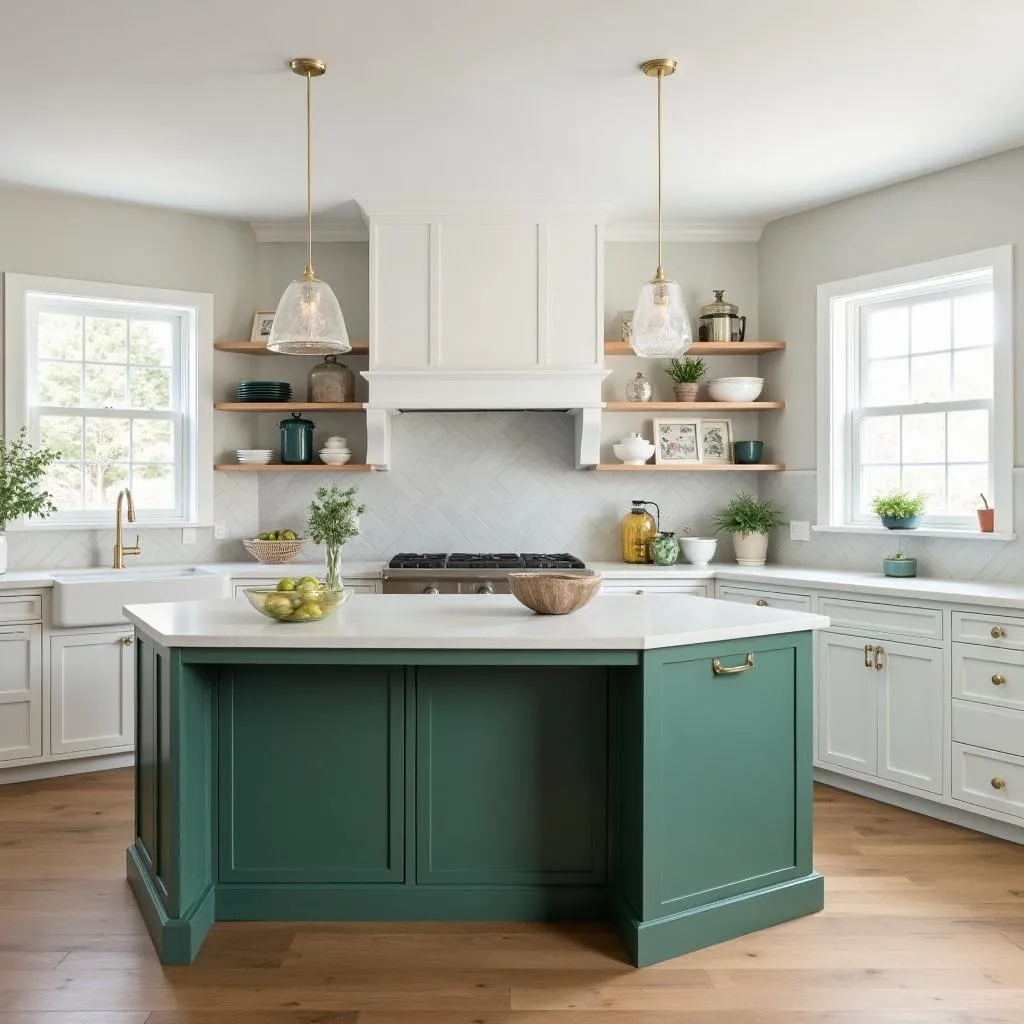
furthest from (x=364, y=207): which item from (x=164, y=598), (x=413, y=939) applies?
(x=413, y=939)

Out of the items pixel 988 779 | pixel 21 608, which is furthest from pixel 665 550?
pixel 21 608

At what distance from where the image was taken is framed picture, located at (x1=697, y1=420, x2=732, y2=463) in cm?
531

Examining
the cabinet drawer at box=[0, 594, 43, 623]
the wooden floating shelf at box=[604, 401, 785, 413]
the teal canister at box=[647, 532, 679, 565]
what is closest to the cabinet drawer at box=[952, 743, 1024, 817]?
the teal canister at box=[647, 532, 679, 565]

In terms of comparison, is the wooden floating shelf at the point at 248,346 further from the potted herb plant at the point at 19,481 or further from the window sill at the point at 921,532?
the window sill at the point at 921,532

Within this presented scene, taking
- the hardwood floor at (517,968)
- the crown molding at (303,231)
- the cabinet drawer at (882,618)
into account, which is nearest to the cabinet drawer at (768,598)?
the cabinet drawer at (882,618)

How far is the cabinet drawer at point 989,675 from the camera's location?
11.5ft

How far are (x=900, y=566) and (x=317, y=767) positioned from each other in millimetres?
2874

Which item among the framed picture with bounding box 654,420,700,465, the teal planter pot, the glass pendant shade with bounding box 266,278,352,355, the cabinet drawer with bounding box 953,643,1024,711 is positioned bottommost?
the cabinet drawer with bounding box 953,643,1024,711

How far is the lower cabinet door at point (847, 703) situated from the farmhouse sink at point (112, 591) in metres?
2.85

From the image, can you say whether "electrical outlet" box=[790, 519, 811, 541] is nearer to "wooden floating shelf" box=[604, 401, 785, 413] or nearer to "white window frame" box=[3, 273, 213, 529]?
"wooden floating shelf" box=[604, 401, 785, 413]

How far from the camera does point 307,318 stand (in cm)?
293

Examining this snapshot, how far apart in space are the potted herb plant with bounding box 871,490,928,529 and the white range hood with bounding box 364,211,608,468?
1.53 metres

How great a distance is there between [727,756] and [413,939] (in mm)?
1042

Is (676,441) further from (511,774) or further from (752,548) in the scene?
(511,774)
